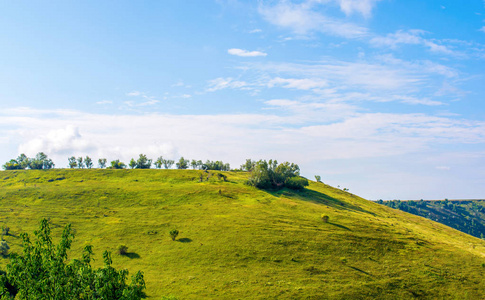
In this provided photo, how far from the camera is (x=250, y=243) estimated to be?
65.2 m

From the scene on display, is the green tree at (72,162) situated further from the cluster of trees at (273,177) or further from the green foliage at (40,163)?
the cluster of trees at (273,177)

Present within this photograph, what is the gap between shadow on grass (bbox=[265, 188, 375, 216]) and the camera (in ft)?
338

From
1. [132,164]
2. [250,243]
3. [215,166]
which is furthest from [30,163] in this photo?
[250,243]

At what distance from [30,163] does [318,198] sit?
148 m

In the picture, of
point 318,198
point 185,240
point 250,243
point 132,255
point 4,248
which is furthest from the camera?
point 318,198

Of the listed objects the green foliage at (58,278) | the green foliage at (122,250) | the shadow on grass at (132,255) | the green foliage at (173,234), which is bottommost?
the shadow on grass at (132,255)

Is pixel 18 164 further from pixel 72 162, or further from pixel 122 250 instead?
pixel 122 250

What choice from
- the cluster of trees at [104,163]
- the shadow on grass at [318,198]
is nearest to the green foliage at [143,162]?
the cluster of trees at [104,163]

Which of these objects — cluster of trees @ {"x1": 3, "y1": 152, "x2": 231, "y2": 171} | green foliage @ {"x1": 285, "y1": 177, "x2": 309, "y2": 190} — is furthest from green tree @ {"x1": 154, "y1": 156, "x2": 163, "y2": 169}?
green foliage @ {"x1": 285, "y1": 177, "x2": 309, "y2": 190}

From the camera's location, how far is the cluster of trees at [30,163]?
153000 mm

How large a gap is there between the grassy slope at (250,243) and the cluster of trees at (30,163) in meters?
53.3

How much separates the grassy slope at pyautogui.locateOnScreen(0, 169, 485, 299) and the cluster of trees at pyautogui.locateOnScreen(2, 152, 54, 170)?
175ft

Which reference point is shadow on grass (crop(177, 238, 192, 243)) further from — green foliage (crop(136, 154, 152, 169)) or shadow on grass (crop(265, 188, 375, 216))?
green foliage (crop(136, 154, 152, 169))

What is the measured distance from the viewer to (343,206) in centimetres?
10475
